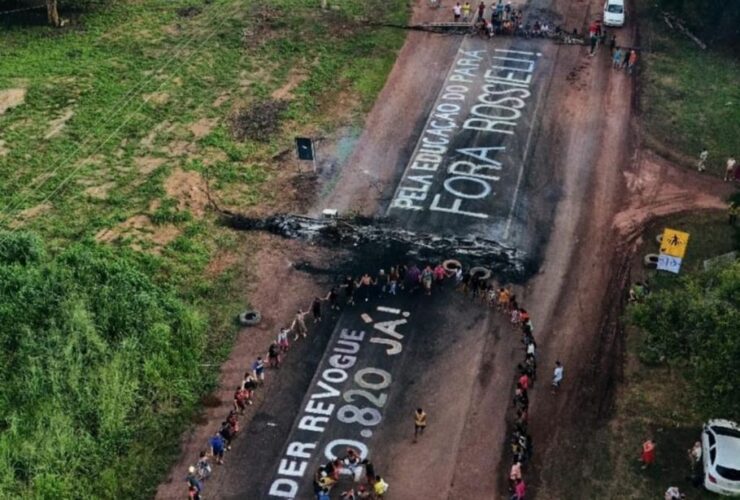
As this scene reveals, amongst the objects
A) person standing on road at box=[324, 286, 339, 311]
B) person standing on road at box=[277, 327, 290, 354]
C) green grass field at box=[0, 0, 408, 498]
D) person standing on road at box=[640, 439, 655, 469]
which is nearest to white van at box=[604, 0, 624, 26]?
green grass field at box=[0, 0, 408, 498]

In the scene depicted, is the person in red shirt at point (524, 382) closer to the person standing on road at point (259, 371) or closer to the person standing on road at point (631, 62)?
the person standing on road at point (259, 371)

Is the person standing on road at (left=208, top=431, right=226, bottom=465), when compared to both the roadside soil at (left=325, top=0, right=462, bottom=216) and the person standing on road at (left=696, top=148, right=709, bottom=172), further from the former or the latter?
the person standing on road at (left=696, top=148, right=709, bottom=172)

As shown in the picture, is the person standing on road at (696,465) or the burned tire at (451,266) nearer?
the person standing on road at (696,465)

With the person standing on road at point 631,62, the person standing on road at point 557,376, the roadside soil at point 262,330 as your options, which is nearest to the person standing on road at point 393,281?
the roadside soil at point 262,330

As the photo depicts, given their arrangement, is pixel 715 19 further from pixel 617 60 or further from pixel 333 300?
pixel 333 300

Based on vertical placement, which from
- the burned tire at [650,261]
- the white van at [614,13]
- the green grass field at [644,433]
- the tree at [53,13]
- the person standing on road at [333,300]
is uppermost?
the white van at [614,13]

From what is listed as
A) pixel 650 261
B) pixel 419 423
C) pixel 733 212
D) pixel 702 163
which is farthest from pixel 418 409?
pixel 702 163

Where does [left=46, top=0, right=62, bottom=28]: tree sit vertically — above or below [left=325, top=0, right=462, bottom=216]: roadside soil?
above
